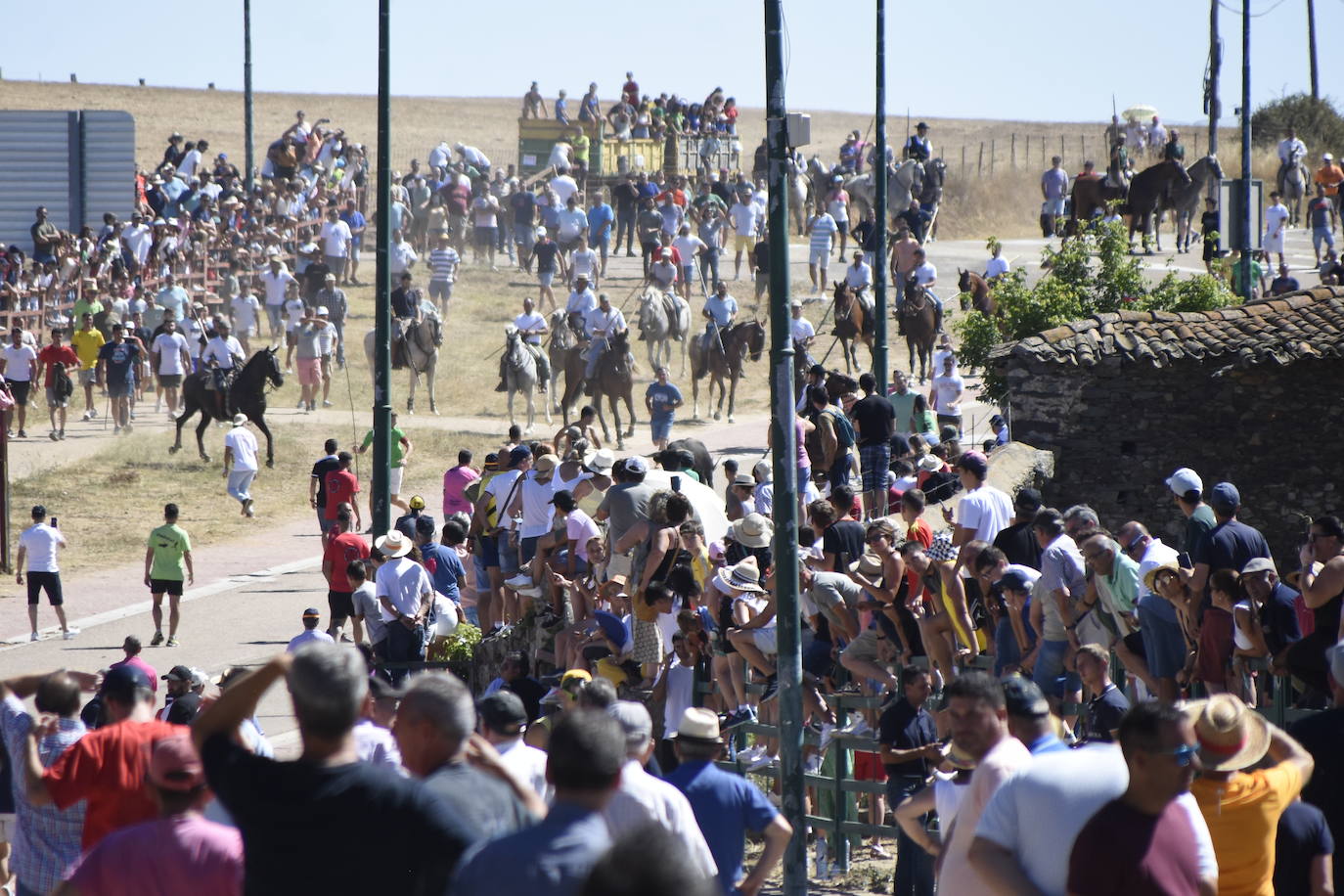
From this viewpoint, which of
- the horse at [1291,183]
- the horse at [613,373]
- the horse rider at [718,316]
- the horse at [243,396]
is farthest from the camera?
the horse at [1291,183]

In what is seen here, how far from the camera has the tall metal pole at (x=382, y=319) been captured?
1583cm

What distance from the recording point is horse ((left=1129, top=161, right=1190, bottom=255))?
3682 centimetres

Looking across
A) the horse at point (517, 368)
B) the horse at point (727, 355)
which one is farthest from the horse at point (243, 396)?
the horse at point (727, 355)

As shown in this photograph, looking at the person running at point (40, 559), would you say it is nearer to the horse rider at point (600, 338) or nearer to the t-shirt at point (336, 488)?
the t-shirt at point (336, 488)

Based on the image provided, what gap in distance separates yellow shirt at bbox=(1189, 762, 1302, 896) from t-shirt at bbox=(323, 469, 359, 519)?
14661 mm

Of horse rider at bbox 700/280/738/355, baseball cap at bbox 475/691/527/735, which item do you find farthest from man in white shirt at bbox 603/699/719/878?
horse rider at bbox 700/280/738/355

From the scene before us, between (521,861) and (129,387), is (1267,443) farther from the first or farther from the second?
(129,387)

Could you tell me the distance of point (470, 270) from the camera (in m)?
44.8

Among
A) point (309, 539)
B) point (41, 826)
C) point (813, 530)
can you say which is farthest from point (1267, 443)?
point (41, 826)

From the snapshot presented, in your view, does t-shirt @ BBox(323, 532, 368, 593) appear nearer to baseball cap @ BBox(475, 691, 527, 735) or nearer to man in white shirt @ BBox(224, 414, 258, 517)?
man in white shirt @ BBox(224, 414, 258, 517)

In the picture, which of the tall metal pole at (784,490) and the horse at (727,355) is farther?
the horse at (727,355)

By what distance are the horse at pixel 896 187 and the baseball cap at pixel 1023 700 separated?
3427cm

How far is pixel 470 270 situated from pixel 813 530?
3276 cm

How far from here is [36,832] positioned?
6543mm
